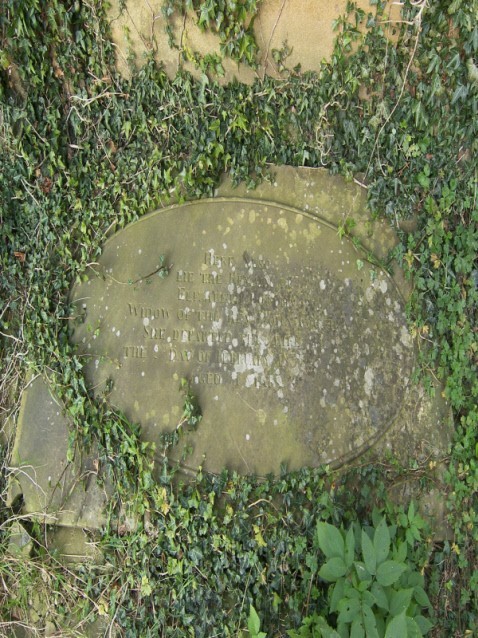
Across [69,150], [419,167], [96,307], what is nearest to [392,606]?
[96,307]

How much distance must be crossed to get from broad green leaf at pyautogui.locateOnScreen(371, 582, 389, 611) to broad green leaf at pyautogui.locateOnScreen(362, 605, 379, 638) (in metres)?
0.07

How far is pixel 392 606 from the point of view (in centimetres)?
270

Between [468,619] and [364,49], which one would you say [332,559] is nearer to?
[468,619]

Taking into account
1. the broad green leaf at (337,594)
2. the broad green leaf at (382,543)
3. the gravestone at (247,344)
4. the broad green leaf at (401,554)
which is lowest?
the broad green leaf at (337,594)

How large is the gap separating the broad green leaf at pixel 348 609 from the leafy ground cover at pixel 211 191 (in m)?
0.51

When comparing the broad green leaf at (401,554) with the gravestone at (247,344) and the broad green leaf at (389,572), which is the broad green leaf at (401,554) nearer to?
the broad green leaf at (389,572)

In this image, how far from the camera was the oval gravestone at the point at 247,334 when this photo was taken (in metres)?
3.36

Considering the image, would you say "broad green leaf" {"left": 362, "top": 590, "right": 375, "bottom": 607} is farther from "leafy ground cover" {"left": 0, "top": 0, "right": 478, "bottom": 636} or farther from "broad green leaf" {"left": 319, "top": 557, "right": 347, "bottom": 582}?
"leafy ground cover" {"left": 0, "top": 0, "right": 478, "bottom": 636}

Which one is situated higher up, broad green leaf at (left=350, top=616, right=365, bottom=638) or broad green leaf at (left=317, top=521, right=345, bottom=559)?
broad green leaf at (left=317, top=521, right=345, bottom=559)

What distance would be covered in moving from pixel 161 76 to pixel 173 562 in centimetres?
310

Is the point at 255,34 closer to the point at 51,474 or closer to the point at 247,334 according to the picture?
the point at 247,334

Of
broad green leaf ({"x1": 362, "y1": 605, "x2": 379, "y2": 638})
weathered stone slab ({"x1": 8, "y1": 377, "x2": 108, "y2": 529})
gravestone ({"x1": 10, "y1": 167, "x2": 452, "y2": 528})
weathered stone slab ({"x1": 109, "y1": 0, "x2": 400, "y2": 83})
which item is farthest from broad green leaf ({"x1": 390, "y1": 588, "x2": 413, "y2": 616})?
weathered stone slab ({"x1": 109, "y1": 0, "x2": 400, "y2": 83})

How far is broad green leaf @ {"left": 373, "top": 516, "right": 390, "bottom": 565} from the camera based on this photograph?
9.05 feet

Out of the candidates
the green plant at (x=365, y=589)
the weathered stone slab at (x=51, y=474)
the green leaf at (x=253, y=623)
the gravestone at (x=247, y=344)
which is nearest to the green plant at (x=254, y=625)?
the green leaf at (x=253, y=623)
